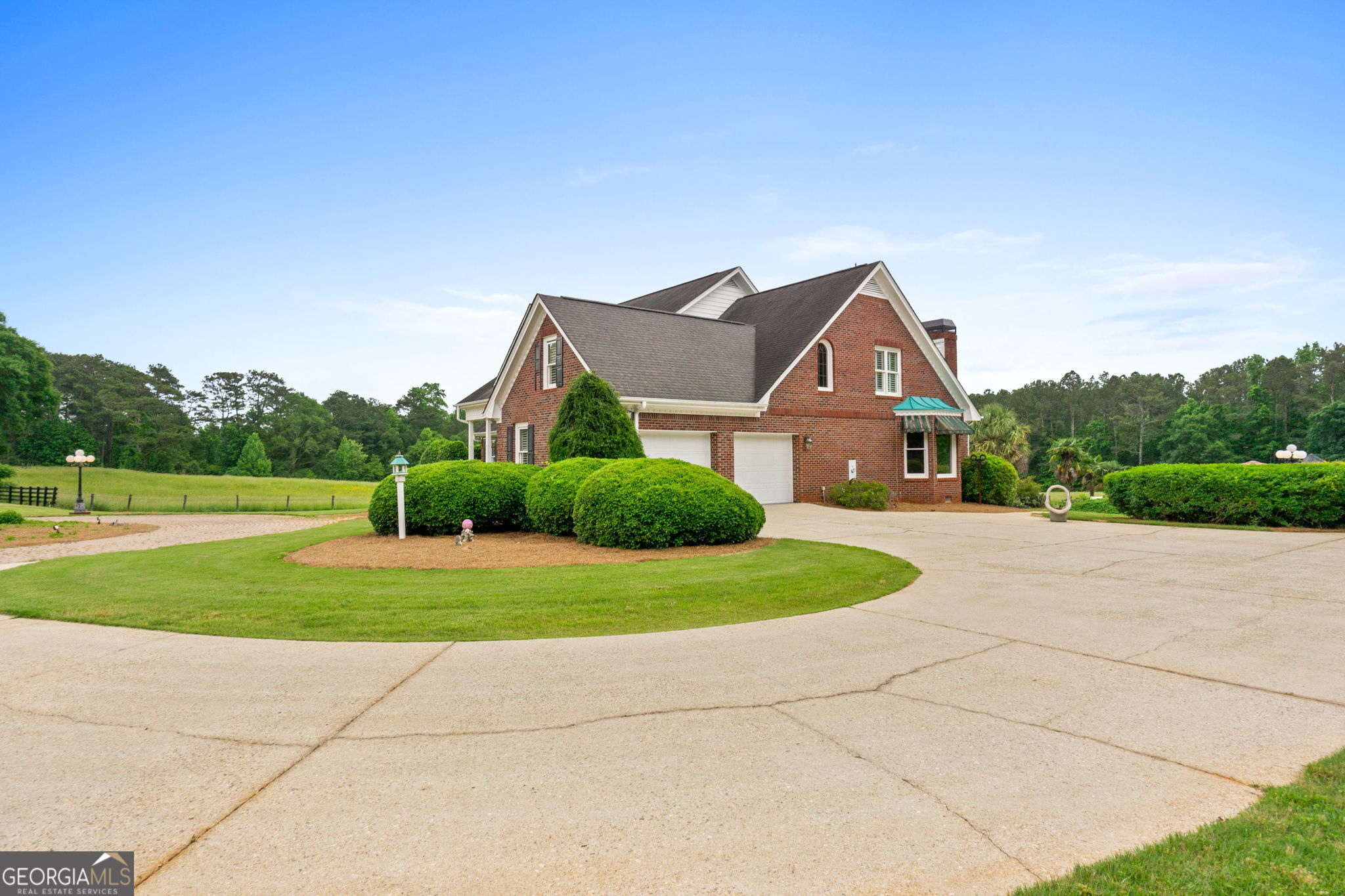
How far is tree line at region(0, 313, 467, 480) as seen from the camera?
2650 inches

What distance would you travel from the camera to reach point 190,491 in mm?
48344

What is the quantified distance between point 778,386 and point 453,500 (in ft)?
36.6

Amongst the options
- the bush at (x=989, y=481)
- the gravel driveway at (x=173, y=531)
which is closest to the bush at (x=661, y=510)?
the gravel driveway at (x=173, y=531)

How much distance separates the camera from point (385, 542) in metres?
12.4

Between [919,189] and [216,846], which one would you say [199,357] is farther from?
[216,846]

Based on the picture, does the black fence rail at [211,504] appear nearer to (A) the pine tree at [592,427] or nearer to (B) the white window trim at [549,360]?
(B) the white window trim at [549,360]

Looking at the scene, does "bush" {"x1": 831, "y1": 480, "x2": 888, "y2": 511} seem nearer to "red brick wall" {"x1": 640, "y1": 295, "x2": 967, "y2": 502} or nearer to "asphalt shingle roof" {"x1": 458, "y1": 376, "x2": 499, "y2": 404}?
"red brick wall" {"x1": 640, "y1": 295, "x2": 967, "y2": 502}

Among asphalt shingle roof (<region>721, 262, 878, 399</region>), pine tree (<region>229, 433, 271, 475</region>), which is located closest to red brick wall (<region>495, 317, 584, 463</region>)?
asphalt shingle roof (<region>721, 262, 878, 399</region>)

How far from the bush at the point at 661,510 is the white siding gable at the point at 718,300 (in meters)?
15.9

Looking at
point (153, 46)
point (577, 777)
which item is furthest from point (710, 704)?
point (153, 46)

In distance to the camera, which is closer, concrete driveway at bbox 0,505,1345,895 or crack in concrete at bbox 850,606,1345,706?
concrete driveway at bbox 0,505,1345,895

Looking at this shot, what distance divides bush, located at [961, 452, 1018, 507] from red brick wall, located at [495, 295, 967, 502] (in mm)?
383

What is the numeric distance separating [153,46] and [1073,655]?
20.4 meters

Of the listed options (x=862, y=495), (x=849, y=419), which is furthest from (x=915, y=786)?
(x=849, y=419)
